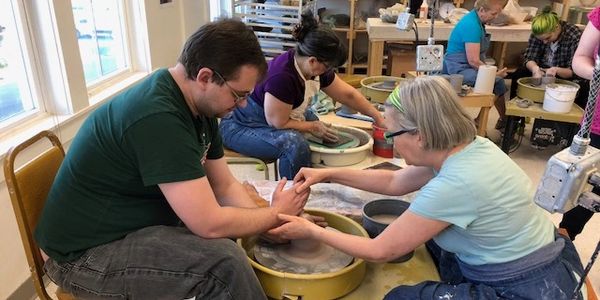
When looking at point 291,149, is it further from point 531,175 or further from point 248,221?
point 531,175

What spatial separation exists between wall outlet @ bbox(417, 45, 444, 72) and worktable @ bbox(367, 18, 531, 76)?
184cm

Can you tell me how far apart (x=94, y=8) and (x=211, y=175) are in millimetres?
1583

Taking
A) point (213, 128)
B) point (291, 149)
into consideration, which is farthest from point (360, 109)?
point (213, 128)

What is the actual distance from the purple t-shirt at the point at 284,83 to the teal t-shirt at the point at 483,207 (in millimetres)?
1060

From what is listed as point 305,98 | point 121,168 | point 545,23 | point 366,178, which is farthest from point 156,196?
point 545,23

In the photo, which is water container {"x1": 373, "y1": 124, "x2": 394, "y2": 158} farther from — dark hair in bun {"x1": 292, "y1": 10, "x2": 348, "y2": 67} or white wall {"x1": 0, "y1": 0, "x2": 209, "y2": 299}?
white wall {"x1": 0, "y1": 0, "x2": 209, "y2": 299}

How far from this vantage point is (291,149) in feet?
6.70

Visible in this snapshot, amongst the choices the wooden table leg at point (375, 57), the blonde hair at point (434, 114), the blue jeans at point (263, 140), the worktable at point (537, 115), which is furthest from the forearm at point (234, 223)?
the wooden table leg at point (375, 57)

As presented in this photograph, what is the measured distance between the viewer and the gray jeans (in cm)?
112

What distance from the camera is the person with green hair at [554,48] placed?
3383mm

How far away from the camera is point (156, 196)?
4.02 ft

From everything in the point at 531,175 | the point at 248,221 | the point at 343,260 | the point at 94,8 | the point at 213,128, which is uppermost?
the point at 94,8

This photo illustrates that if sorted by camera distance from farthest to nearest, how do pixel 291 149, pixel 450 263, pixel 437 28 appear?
pixel 437 28 < pixel 291 149 < pixel 450 263

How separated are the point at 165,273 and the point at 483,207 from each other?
777 mm
